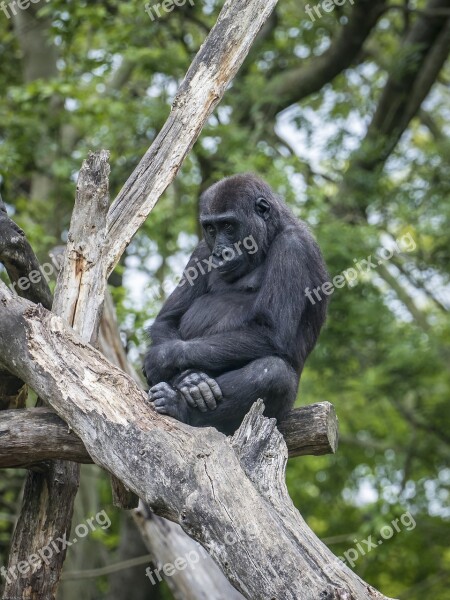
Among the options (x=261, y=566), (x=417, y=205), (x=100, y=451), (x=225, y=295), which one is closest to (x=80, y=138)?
(x=417, y=205)

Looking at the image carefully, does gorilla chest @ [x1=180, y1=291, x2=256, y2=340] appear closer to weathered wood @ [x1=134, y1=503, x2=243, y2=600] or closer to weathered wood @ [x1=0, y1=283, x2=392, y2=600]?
weathered wood @ [x1=0, y1=283, x2=392, y2=600]

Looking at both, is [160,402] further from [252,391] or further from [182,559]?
[182,559]

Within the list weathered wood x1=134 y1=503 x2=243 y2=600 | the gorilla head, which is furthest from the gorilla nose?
weathered wood x1=134 y1=503 x2=243 y2=600

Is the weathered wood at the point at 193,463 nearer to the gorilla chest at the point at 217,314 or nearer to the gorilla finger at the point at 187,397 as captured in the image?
the gorilla finger at the point at 187,397

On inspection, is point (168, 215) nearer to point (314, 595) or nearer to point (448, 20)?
point (448, 20)

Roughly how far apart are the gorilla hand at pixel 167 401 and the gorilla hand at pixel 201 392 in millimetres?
101

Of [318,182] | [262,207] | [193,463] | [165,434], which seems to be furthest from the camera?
[318,182]

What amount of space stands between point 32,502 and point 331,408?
1792mm

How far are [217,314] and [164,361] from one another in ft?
1.67

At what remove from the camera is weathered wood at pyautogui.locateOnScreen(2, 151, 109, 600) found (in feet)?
15.9

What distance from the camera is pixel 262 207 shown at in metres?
5.77

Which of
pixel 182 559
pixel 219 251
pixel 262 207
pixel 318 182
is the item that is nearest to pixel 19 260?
pixel 219 251

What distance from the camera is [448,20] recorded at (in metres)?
11.2

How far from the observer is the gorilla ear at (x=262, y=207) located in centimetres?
575
